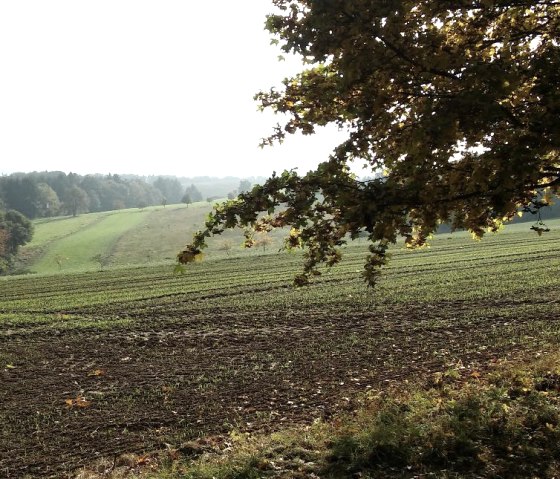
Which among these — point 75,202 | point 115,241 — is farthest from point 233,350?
point 75,202

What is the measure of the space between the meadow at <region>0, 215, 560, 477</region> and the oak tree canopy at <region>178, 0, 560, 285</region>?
4.44 meters

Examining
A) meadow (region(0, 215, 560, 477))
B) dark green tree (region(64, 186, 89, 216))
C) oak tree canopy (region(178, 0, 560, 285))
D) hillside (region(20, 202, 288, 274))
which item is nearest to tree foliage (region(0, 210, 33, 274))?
hillside (region(20, 202, 288, 274))

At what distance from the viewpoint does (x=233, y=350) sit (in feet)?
49.9

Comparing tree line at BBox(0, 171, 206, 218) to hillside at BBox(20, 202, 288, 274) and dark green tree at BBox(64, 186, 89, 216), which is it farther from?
hillside at BBox(20, 202, 288, 274)

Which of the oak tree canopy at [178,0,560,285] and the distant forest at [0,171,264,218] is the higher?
the distant forest at [0,171,264,218]

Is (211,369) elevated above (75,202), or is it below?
below

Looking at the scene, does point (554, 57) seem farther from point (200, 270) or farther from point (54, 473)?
point (200, 270)

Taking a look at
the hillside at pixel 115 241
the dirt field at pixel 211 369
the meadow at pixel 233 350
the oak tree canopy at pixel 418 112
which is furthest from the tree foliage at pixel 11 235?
the oak tree canopy at pixel 418 112

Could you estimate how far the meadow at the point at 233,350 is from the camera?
924cm

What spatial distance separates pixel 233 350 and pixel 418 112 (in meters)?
11.1

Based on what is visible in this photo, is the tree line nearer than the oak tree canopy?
No

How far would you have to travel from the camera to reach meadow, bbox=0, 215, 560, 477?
364 inches

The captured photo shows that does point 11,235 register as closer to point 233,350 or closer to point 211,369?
point 233,350

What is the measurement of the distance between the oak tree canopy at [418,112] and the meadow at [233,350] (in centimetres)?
444
